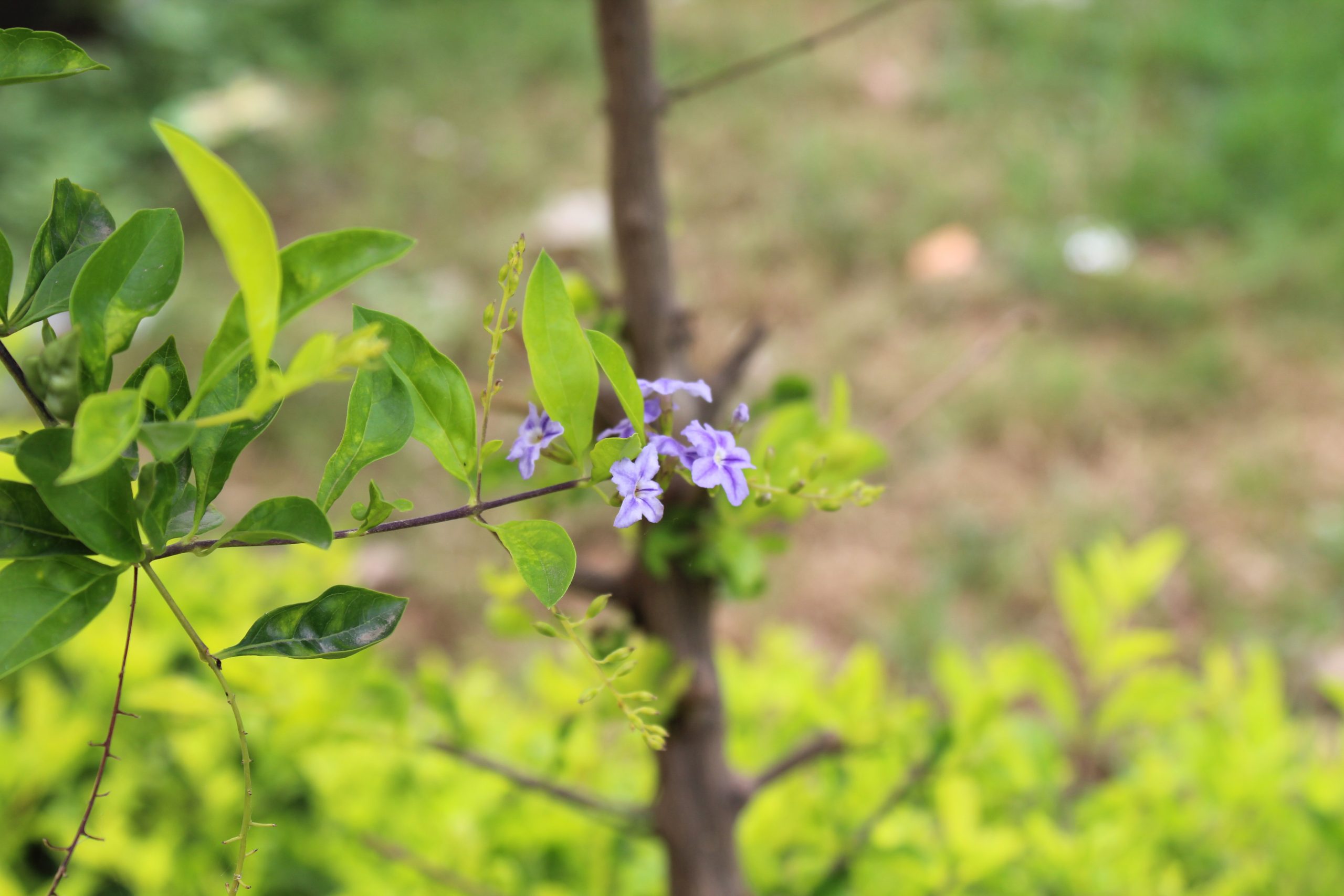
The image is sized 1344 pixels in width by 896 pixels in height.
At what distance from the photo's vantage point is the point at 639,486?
0.43 meters

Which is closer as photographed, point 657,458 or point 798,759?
point 657,458

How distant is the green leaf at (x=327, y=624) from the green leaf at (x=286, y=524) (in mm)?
43

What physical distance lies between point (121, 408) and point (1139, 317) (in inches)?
121

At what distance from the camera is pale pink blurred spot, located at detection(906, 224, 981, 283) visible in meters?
3.21

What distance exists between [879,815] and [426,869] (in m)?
0.45

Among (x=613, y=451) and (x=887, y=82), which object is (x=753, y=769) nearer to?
(x=613, y=451)

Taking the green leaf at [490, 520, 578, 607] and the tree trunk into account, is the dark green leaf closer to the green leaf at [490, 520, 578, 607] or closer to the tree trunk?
the green leaf at [490, 520, 578, 607]

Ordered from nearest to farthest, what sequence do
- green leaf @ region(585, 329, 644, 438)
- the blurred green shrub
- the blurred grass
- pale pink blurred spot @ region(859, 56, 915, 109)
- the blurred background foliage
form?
green leaf @ region(585, 329, 644, 438)
the blurred green shrub
the blurred background foliage
the blurred grass
pale pink blurred spot @ region(859, 56, 915, 109)

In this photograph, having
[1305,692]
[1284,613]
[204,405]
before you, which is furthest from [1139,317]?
[204,405]

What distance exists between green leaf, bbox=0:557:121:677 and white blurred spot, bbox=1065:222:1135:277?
310 centimetres

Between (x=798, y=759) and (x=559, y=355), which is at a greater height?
(x=559, y=355)

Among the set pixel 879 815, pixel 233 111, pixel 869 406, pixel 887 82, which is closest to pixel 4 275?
pixel 879 815

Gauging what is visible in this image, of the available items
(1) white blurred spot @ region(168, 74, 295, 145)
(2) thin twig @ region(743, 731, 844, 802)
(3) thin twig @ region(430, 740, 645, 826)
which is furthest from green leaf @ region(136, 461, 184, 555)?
(1) white blurred spot @ region(168, 74, 295, 145)

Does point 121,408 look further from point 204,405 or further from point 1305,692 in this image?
point 1305,692
